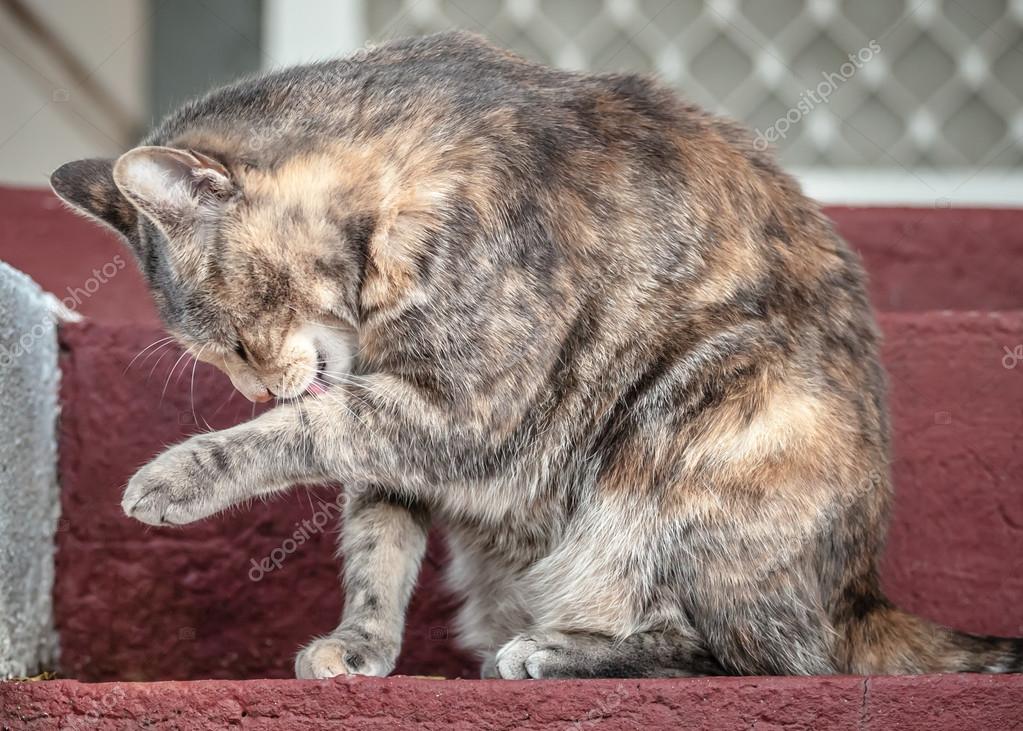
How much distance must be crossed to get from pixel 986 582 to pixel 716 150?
0.96 metres

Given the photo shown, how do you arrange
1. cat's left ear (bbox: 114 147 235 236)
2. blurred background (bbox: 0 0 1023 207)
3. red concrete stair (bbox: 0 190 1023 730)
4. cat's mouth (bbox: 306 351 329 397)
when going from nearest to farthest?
cat's left ear (bbox: 114 147 235 236)
cat's mouth (bbox: 306 351 329 397)
red concrete stair (bbox: 0 190 1023 730)
blurred background (bbox: 0 0 1023 207)

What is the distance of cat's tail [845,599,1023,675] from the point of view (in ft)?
5.96

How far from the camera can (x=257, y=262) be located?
187 cm

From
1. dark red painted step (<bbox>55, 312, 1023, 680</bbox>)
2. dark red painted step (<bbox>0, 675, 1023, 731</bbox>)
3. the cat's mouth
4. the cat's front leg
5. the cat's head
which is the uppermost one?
the cat's head

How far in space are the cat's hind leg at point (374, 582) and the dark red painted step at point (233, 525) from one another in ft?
0.88

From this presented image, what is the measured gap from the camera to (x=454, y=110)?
1908mm

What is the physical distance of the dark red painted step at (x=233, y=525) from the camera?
2248mm

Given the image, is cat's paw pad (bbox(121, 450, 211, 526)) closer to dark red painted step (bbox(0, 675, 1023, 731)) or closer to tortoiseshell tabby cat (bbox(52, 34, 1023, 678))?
tortoiseshell tabby cat (bbox(52, 34, 1023, 678))

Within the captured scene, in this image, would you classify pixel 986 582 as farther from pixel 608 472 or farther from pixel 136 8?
pixel 136 8

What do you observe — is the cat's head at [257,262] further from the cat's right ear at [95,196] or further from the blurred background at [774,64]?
the blurred background at [774,64]

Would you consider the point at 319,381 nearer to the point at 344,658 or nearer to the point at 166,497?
the point at 166,497

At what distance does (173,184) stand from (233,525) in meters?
0.76

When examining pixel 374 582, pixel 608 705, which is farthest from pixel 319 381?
pixel 608 705

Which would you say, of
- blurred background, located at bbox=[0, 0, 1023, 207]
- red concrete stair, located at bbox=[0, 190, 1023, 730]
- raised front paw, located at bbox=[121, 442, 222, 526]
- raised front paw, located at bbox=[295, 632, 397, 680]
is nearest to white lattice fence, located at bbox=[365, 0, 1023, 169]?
blurred background, located at bbox=[0, 0, 1023, 207]
